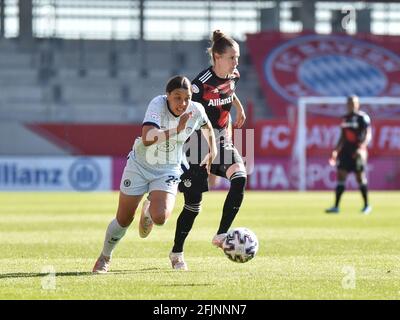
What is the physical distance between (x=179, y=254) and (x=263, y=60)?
3618 centimetres

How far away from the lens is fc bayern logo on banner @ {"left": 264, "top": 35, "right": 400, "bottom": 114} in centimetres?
4600

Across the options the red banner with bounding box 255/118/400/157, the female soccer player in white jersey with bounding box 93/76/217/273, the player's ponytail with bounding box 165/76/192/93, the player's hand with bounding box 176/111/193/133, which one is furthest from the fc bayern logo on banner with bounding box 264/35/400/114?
the player's hand with bounding box 176/111/193/133

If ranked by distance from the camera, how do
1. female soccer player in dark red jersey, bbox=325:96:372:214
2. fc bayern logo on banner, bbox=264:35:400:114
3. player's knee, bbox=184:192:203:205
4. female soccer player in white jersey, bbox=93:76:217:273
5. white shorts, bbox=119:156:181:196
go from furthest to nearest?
fc bayern logo on banner, bbox=264:35:400:114 → female soccer player in dark red jersey, bbox=325:96:372:214 → player's knee, bbox=184:192:203:205 → white shorts, bbox=119:156:181:196 → female soccer player in white jersey, bbox=93:76:217:273

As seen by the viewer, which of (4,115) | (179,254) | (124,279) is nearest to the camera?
(124,279)

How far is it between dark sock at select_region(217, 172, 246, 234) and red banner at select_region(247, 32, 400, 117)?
34.0 meters

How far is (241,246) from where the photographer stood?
978cm

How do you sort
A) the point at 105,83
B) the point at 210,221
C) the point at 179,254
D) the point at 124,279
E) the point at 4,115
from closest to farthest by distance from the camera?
1. the point at 124,279
2. the point at 179,254
3. the point at 210,221
4. the point at 4,115
5. the point at 105,83

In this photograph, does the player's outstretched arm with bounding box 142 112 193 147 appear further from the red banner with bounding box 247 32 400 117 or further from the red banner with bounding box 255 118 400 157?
the red banner with bounding box 247 32 400 117

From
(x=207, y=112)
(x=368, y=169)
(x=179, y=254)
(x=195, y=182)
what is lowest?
(x=368, y=169)

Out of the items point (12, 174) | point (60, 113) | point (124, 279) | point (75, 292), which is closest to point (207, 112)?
point (124, 279)

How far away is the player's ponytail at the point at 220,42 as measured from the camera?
10.6 m

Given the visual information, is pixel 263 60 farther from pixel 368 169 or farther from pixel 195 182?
pixel 195 182

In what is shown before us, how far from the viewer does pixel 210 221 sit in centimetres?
1934
